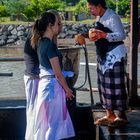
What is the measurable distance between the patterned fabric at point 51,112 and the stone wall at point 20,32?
87.9 ft

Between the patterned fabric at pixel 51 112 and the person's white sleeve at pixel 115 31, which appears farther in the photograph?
the person's white sleeve at pixel 115 31

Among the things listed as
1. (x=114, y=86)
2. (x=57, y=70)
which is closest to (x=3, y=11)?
(x=114, y=86)

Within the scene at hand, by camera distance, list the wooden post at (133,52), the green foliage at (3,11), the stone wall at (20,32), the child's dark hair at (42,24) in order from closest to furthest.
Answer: the child's dark hair at (42,24) < the wooden post at (133,52) < the stone wall at (20,32) < the green foliage at (3,11)

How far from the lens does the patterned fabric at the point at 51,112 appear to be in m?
5.15

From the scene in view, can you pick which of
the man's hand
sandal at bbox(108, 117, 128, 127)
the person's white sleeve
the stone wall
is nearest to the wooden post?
sandal at bbox(108, 117, 128, 127)

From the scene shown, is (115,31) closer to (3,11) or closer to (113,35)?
(113,35)

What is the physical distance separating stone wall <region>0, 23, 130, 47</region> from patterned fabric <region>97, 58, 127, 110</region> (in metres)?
26.4

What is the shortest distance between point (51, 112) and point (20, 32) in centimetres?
2931

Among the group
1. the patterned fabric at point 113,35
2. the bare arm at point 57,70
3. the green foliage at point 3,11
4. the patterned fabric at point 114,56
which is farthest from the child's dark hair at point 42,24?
the green foliage at point 3,11

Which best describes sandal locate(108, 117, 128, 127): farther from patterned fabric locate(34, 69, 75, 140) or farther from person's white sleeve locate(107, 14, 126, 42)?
person's white sleeve locate(107, 14, 126, 42)

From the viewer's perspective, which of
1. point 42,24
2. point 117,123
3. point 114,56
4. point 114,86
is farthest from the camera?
point 117,123

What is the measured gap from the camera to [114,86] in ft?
18.5

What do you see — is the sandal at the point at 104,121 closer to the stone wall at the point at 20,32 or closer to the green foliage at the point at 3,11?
the stone wall at the point at 20,32

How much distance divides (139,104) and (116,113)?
656 millimetres
